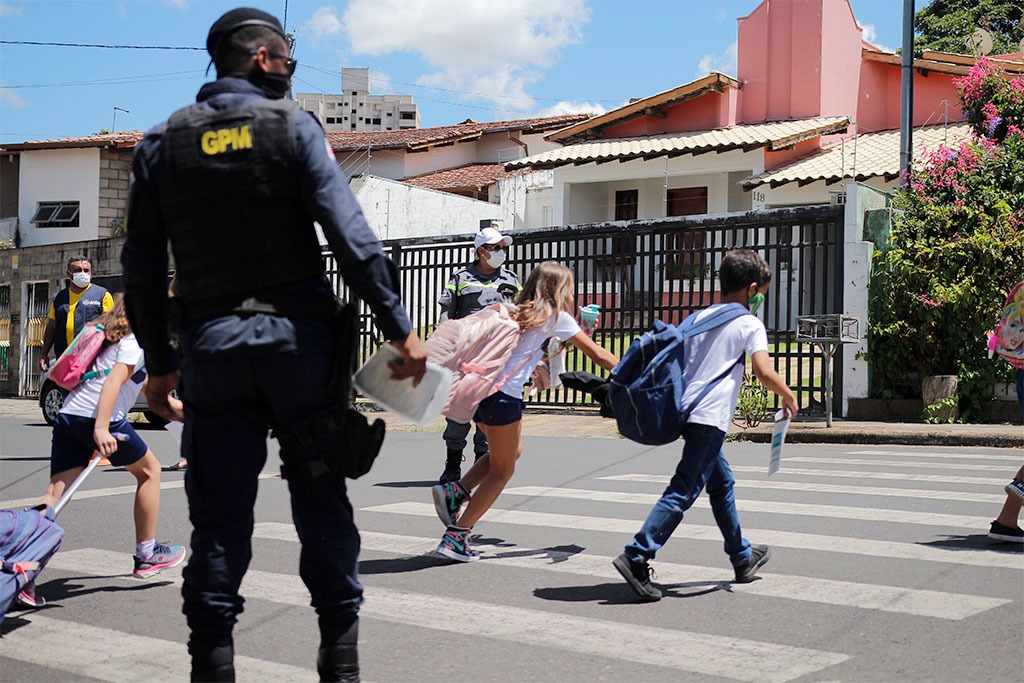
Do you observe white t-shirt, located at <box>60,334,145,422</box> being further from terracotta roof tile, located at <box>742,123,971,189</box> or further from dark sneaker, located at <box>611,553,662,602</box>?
terracotta roof tile, located at <box>742,123,971,189</box>

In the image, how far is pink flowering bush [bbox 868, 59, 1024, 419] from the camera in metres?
15.1

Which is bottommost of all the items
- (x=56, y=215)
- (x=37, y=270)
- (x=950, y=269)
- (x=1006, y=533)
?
(x=1006, y=533)

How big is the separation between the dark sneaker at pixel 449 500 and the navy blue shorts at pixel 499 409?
49 cm

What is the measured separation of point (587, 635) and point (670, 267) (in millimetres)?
13465

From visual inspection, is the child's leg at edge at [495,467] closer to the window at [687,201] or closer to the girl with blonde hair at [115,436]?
the girl with blonde hair at [115,436]

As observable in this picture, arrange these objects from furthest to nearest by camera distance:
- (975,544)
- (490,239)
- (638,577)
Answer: (490,239)
(975,544)
(638,577)

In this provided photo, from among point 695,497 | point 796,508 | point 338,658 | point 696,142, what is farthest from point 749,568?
point 696,142

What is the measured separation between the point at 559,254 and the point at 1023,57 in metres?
11.4

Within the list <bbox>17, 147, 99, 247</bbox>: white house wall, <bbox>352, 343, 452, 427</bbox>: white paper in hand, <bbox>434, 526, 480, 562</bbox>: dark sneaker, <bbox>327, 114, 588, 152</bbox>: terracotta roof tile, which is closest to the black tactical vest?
<bbox>352, 343, 452, 427</bbox>: white paper in hand

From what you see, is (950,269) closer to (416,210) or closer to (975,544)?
(975,544)

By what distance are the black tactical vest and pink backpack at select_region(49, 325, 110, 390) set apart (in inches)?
108

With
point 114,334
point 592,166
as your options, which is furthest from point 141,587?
point 592,166

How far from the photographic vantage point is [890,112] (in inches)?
1266

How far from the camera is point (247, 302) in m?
3.41
